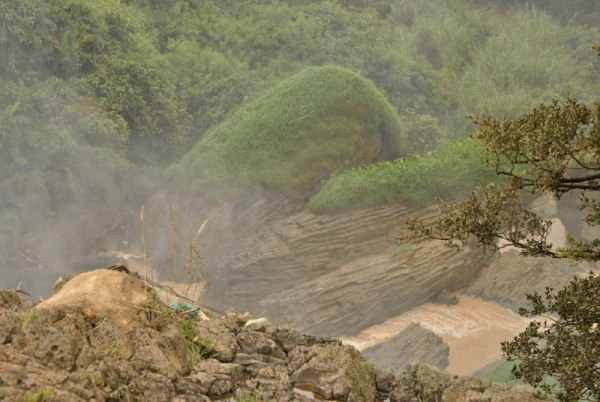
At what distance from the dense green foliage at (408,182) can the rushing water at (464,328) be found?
2120 millimetres

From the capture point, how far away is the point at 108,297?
375 centimetres

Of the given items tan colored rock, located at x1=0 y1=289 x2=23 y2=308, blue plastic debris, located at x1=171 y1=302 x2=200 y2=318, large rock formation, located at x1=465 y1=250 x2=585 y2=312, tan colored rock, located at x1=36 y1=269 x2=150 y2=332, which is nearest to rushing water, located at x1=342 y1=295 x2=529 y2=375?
large rock formation, located at x1=465 y1=250 x2=585 y2=312

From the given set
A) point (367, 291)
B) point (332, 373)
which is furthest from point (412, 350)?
point (332, 373)

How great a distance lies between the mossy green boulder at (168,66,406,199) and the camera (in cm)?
1376

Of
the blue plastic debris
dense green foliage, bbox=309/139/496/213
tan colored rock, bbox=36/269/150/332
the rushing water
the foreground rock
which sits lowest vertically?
the rushing water

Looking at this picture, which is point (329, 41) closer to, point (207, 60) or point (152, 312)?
point (207, 60)

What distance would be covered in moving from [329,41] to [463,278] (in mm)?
9774

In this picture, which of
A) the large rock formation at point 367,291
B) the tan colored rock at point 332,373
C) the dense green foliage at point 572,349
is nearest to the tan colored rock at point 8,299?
the tan colored rock at point 332,373

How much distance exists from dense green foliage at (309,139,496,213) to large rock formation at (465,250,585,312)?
1618mm

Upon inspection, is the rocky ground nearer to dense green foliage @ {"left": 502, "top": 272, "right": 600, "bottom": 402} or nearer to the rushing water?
dense green foliage @ {"left": 502, "top": 272, "right": 600, "bottom": 402}

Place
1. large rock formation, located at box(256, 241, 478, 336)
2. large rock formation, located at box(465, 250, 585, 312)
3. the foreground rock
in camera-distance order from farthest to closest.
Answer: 1. large rock formation, located at box(465, 250, 585, 312)
2. large rock formation, located at box(256, 241, 478, 336)
3. the foreground rock

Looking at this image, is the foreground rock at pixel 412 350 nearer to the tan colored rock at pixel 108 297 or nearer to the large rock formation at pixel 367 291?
the large rock formation at pixel 367 291

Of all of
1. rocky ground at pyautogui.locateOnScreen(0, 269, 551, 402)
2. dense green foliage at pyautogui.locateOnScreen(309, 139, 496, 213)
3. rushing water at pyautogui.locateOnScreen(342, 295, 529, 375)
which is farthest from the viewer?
dense green foliage at pyautogui.locateOnScreen(309, 139, 496, 213)

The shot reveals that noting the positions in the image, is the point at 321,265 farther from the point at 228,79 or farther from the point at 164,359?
the point at 164,359
